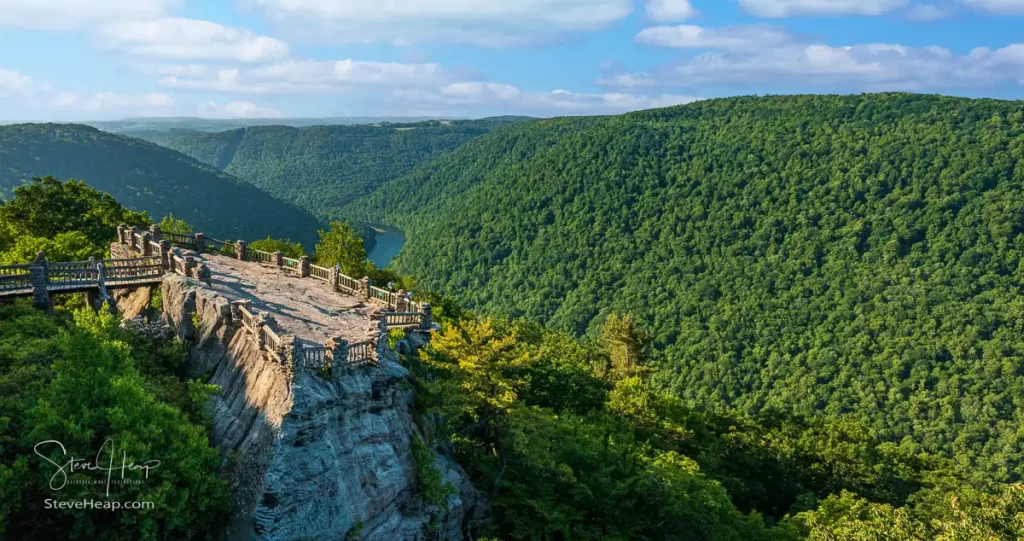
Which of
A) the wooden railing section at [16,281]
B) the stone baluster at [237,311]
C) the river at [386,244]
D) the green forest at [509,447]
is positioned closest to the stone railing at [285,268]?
the green forest at [509,447]

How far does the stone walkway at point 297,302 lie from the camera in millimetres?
21578

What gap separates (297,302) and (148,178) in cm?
13794

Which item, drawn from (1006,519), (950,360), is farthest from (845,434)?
(950,360)

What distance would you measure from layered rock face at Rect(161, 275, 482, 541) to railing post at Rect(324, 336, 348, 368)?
0.35 metres

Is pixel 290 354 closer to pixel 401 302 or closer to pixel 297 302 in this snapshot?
pixel 297 302

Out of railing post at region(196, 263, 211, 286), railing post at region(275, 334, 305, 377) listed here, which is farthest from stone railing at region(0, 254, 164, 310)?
railing post at region(275, 334, 305, 377)

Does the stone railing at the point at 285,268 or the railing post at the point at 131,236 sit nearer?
the stone railing at the point at 285,268

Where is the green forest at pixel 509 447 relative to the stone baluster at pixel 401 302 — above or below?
below

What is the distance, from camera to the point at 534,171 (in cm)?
15700

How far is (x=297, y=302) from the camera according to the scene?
82.5ft

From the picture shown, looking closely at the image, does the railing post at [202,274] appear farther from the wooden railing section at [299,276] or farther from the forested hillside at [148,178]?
the forested hillside at [148,178]

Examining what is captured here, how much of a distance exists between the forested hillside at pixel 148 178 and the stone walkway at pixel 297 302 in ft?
334

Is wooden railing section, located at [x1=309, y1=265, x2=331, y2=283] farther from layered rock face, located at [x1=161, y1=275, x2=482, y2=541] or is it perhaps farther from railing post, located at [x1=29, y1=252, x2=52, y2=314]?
railing post, located at [x1=29, y1=252, x2=52, y2=314]

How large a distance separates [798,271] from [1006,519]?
88.9 m
